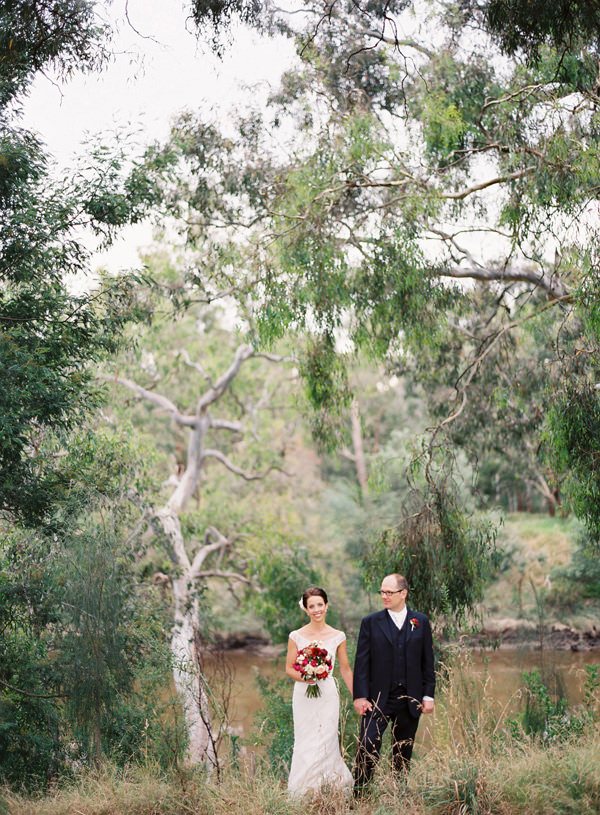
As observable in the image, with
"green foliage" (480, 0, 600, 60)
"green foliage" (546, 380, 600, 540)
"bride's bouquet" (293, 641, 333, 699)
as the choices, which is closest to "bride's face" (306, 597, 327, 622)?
"bride's bouquet" (293, 641, 333, 699)

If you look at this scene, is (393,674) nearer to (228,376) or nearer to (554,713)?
(554,713)

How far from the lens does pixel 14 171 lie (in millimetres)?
7098

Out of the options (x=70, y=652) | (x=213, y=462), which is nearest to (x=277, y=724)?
(x=70, y=652)

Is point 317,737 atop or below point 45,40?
below

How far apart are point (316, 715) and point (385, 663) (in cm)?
49

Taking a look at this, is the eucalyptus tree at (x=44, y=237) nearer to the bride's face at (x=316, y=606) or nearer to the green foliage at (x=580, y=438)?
the bride's face at (x=316, y=606)

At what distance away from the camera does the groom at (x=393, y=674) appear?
16.6ft

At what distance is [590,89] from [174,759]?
612 cm

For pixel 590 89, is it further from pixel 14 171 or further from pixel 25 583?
pixel 25 583

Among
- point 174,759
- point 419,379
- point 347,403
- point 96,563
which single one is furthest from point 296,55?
point 174,759

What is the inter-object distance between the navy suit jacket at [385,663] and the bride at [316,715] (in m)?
0.11

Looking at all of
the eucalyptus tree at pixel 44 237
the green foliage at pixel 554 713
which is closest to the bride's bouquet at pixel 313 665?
the green foliage at pixel 554 713

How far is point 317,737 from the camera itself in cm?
516

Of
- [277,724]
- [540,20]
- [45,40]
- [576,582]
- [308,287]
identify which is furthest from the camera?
[576,582]
